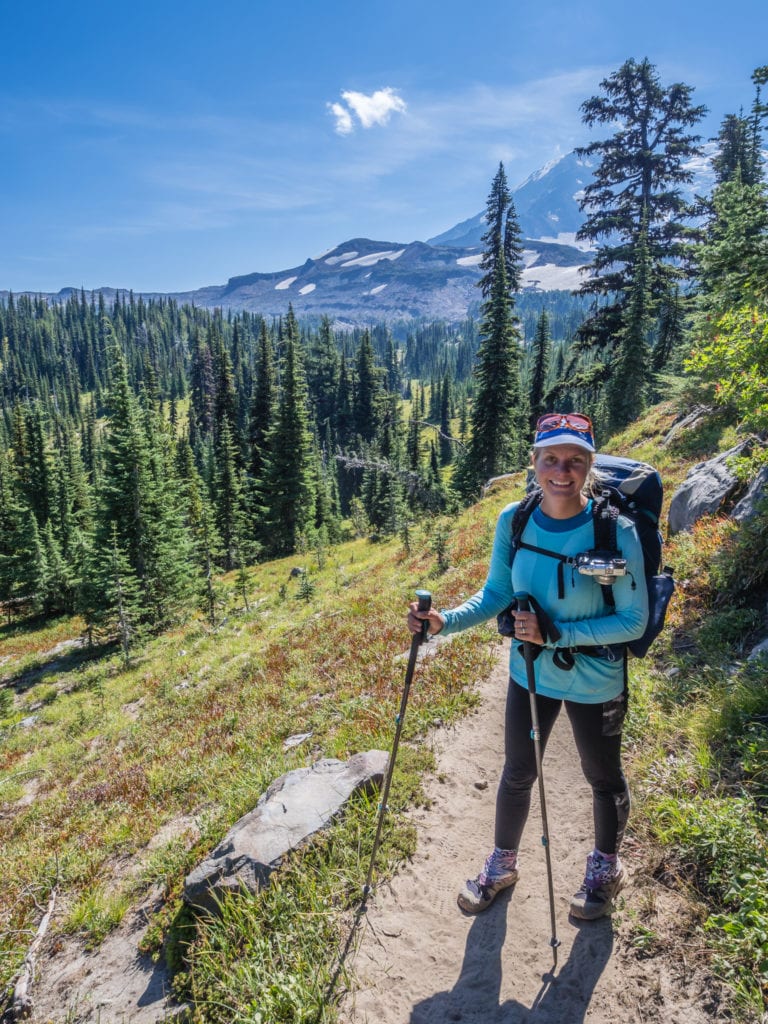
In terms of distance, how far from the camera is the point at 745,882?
3.45m

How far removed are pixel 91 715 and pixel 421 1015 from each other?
13.4 meters

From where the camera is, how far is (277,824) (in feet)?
15.8

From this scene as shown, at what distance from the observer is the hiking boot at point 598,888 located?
3699mm

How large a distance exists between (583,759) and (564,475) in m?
1.94

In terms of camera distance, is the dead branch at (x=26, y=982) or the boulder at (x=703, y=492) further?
the boulder at (x=703, y=492)

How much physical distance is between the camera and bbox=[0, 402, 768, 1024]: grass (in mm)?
2289

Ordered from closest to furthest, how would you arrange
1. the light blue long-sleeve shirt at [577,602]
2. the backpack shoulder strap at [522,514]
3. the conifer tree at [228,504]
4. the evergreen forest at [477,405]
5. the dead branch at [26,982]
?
the light blue long-sleeve shirt at [577,602], the backpack shoulder strap at [522,514], the dead branch at [26,982], the evergreen forest at [477,405], the conifer tree at [228,504]

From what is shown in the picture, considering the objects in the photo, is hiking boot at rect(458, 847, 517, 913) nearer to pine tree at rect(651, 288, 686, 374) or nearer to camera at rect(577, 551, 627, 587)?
camera at rect(577, 551, 627, 587)

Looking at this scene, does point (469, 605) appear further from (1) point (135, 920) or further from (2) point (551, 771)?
(1) point (135, 920)

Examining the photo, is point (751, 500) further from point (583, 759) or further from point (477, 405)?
point (477, 405)

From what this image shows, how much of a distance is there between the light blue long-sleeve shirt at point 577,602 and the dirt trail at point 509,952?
1871 mm

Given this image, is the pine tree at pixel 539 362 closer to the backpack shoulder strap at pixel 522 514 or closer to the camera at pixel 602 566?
the backpack shoulder strap at pixel 522 514

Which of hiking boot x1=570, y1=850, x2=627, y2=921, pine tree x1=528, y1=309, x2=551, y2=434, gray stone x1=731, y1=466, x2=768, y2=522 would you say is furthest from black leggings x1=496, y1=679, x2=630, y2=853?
pine tree x1=528, y1=309, x2=551, y2=434

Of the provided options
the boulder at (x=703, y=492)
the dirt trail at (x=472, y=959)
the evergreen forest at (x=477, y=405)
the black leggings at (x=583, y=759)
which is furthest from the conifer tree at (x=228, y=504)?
the black leggings at (x=583, y=759)
